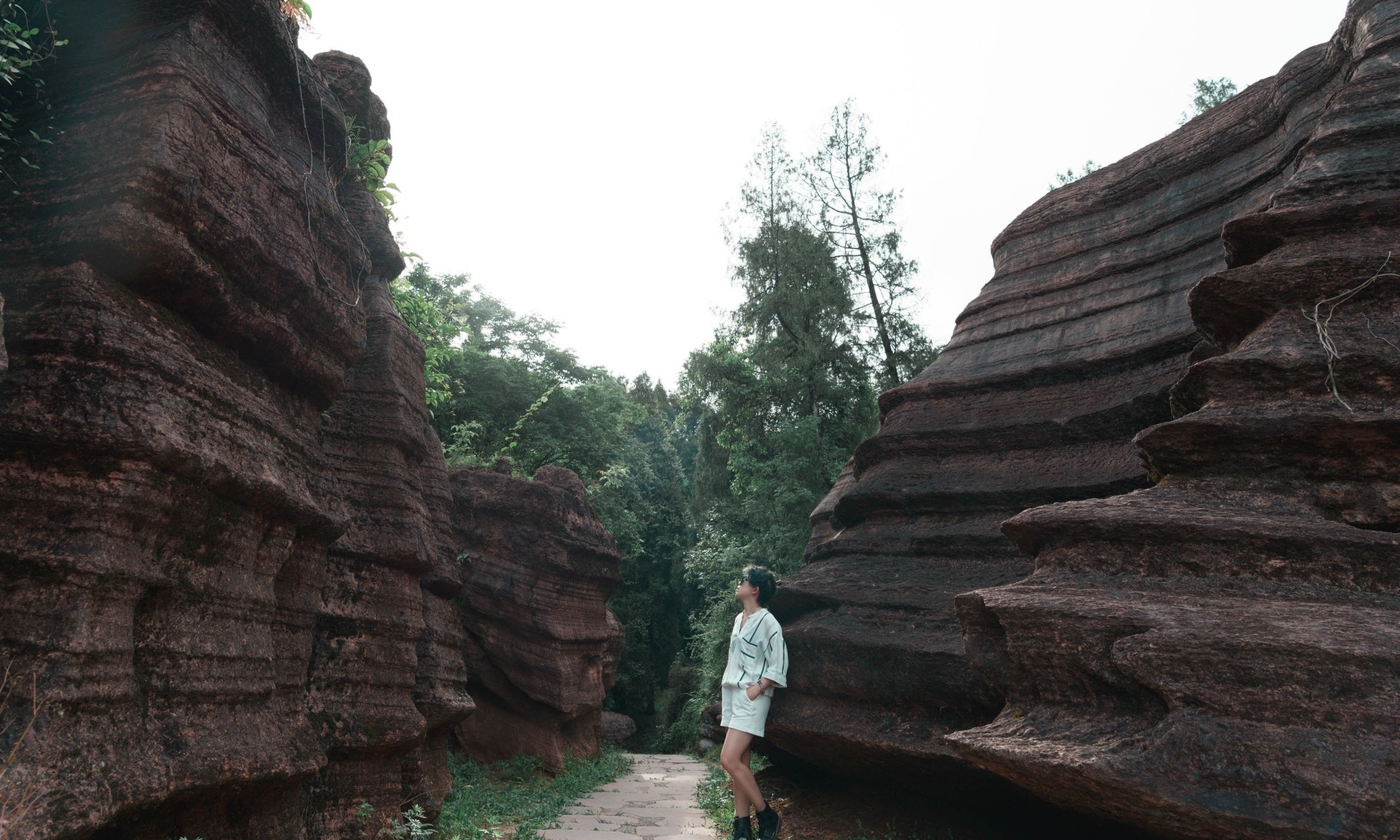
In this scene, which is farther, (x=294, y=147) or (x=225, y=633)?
(x=294, y=147)

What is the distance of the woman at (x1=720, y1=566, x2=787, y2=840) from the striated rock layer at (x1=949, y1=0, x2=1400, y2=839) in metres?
1.61

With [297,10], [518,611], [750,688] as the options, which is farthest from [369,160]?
[518,611]

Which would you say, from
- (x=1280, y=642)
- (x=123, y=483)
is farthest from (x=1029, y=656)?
(x=123, y=483)

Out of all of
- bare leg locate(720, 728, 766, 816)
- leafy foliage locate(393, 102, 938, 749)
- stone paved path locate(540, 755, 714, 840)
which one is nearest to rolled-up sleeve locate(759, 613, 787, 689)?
bare leg locate(720, 728, 766, 816)

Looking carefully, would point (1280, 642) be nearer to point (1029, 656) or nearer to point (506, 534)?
point (1029, 656)

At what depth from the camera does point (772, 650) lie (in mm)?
5363

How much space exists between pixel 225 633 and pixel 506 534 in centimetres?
756

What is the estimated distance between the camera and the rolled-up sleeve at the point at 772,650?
5.32 m

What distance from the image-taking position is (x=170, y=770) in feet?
10.3

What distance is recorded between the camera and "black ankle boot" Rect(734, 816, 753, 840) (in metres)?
5.00

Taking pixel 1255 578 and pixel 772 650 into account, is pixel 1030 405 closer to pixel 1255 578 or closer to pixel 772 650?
pixel 772 650

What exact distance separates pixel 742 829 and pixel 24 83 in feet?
17.0

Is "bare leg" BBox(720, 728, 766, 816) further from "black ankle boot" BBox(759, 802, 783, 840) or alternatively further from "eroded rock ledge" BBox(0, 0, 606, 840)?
"eroded rock ledge" BBox(0, 0, 606, 840)

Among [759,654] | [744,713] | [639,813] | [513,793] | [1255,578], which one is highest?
[1255,578]
